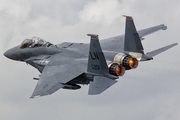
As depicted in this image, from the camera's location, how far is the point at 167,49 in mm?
30312

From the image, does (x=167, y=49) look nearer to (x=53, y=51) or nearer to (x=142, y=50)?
(x=142, y=50)

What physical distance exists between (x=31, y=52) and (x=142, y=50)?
10484 millimetres

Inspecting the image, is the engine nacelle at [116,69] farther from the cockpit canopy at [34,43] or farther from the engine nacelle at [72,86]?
the cockpit canopy at [34,43]

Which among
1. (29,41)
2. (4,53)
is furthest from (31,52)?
(4,53)

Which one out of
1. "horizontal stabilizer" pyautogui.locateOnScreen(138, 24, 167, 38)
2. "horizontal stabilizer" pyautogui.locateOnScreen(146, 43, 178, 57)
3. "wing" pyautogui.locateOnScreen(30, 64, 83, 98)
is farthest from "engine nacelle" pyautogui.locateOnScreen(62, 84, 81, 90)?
"horizontal stabilizer" pyautogui.locateOnScreen(138, 24, 167, 38)

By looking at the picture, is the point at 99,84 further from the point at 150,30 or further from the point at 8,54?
the point at 150,30

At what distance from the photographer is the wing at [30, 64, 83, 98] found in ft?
86.3

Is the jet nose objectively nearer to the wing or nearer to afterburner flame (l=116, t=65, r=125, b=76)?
the wing

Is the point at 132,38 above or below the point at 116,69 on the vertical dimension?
above

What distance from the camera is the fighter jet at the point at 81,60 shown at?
83.4ft

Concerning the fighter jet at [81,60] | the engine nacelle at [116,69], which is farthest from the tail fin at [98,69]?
the engine nacelle at [116,69]

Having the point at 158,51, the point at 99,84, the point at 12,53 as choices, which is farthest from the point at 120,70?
the point at 12,53

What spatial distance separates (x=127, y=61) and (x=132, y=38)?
1911 millimetres

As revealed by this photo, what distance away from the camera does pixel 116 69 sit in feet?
86.7
